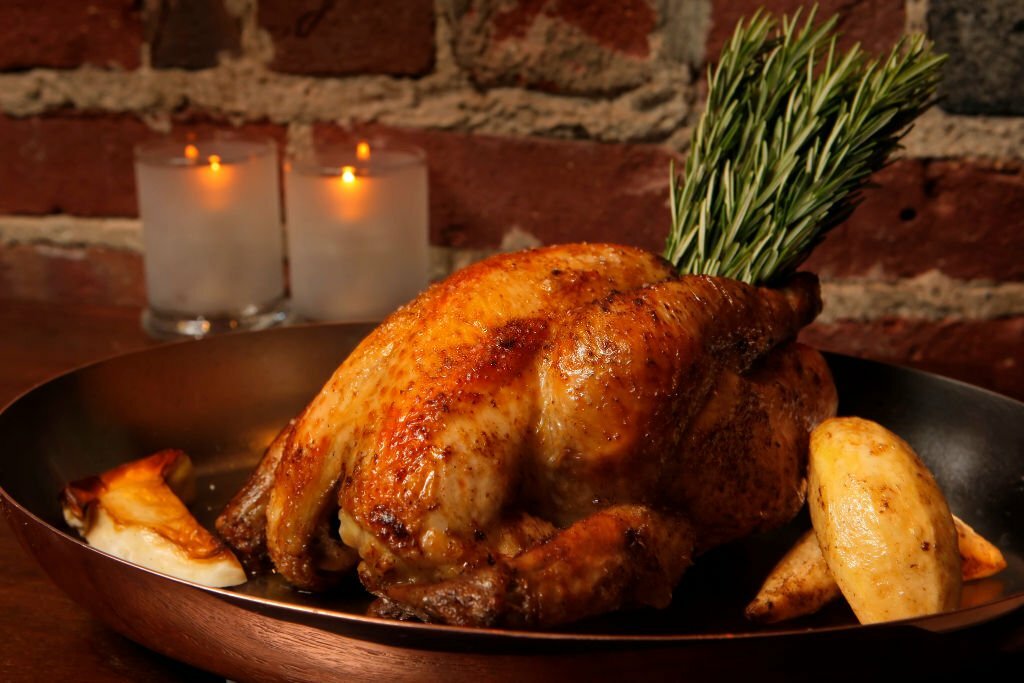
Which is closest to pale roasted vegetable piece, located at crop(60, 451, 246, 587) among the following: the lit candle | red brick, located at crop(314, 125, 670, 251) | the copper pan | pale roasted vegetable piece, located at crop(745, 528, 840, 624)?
the copper pan

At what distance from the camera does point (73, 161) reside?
166cm

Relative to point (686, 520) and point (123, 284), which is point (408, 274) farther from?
point (686, 520)

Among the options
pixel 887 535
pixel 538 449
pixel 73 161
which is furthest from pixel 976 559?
pixel 73 161

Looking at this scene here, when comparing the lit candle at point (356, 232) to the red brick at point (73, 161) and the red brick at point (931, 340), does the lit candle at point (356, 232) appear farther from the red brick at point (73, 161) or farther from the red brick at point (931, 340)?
the red brick at point (931, 340)

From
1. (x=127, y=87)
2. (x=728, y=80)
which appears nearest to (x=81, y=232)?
(x=127, y=87)

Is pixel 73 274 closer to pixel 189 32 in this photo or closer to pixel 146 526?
pixel 189 32

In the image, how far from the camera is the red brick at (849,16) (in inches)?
52.6

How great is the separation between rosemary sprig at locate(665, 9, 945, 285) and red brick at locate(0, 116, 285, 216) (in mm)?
915

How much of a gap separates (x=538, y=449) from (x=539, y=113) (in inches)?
34.8

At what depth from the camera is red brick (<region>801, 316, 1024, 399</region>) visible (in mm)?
1456

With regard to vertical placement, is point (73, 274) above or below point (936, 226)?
below

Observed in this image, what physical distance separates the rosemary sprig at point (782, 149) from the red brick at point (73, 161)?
3.00 feet

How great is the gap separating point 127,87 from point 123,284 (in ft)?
1.01

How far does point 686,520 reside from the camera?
2.36 feet
